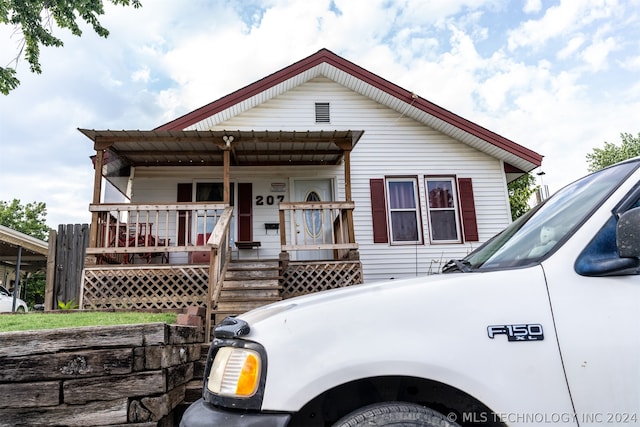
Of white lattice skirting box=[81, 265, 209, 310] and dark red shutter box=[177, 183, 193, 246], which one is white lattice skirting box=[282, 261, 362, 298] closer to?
white lattice skirting box=[81, 265, 209, 310]

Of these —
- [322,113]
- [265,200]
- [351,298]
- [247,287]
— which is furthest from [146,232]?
[351,298]

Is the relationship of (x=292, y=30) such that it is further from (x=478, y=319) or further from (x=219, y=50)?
(x=478, y=319)

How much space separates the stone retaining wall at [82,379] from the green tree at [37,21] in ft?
28.9

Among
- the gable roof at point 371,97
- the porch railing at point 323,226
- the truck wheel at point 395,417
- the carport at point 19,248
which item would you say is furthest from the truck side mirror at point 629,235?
the carport at point 19,248

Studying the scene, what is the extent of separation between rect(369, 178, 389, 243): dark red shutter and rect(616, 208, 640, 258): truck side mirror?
8.52 m

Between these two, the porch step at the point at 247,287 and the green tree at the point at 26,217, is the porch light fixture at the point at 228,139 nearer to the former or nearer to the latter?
the porch step at the point at 247,287

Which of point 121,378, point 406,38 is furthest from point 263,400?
point 406,38

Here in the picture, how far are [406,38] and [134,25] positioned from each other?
354 inches

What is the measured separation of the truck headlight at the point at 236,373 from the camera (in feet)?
4.66

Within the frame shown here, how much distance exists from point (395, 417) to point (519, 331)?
0.53 m

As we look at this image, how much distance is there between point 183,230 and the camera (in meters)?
9.68

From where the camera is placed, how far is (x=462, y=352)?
1.40m

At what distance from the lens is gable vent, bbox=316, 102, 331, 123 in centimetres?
1046

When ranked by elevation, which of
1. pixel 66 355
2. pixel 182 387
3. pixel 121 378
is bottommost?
pixel 182 387
